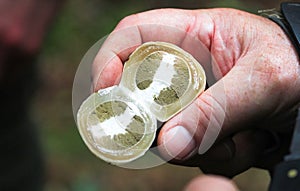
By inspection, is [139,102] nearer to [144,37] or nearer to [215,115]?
[215,115]

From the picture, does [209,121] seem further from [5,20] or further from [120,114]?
[5,20]

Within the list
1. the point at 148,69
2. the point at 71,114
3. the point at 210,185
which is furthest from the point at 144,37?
the point at 71,114

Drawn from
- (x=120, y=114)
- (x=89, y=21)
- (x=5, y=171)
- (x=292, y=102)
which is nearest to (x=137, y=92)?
(x=120, y=114)

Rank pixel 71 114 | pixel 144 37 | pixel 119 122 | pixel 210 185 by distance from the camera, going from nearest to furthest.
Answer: pixel 210 185
pixel 119 122
pixel 144 37
pixel 71 114

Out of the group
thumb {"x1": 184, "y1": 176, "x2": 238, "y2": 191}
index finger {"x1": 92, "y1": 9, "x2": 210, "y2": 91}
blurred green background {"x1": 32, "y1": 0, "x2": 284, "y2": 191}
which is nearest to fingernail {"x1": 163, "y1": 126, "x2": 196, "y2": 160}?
index finger {"x1": 92, "y1": 9, "x2": 210, "y2": 91}

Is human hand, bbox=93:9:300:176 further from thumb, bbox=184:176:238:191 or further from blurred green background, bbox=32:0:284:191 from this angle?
blurred green background, bbox=32:0:284:191

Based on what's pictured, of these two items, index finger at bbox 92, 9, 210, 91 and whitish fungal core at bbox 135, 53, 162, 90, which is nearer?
whitish fungal core at bbox 135, 53, 162, 90
